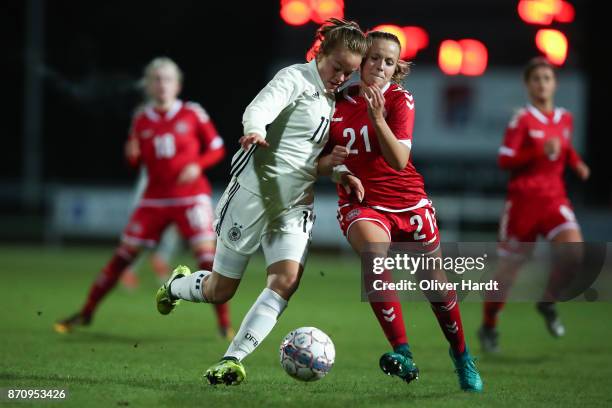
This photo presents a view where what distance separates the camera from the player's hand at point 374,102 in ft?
16.7

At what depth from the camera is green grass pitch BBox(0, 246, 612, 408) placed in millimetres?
5230

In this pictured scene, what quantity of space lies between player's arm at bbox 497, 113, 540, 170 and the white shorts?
2808 mm

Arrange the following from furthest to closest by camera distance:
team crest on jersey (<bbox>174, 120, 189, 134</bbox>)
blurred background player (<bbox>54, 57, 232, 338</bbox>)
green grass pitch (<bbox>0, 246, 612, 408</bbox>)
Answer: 1. team crest on jersey (<bbox>174, 120, 189, 134</bbox>)
2. blurred background player (<bbox>54, 57, 232, 338</bbox>)
3. green grass pitch (<bbox>0, 246, 612, 408</bbox>)

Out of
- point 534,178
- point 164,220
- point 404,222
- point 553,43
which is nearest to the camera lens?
point 404,222

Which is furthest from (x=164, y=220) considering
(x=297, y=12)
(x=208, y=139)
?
(x=297, y=12)

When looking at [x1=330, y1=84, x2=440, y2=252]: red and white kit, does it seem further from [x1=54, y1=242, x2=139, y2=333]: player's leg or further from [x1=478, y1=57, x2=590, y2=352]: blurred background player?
[x1=54, y1=242, x2=139, y2=333]: player's leg

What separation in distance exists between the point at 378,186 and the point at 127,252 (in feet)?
11.3

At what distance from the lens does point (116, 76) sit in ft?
67.0

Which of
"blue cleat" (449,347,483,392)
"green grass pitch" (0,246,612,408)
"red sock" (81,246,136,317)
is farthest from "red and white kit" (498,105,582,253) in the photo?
"red sock" (81,246,136,317)

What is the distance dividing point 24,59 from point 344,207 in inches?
695

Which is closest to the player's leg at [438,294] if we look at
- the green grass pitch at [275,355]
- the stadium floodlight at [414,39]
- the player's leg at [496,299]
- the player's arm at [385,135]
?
the green grass pitch at [275,355]

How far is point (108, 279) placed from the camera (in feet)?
27.1

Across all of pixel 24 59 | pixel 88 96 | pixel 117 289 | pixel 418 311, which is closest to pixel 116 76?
pixel 88 96

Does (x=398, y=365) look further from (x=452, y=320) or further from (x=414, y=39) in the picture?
(x=414, y=39)
